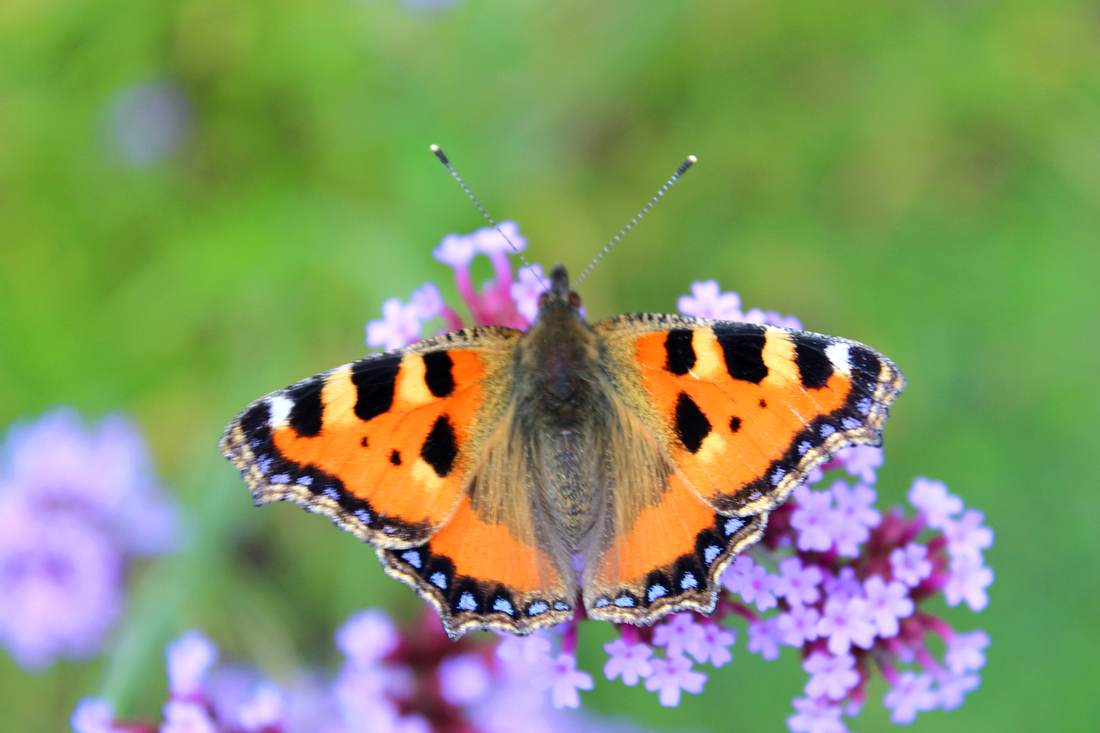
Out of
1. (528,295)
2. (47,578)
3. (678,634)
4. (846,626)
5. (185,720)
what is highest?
(528,295)

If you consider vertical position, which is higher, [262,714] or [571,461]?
[571,461]

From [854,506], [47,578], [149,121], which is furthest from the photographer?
[149,121]

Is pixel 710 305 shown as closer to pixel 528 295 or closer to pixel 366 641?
pixel 528 295

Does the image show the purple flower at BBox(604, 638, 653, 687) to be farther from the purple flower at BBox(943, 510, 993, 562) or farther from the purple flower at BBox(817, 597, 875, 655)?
the purple flower at BBox(943, 510, 993, 562)

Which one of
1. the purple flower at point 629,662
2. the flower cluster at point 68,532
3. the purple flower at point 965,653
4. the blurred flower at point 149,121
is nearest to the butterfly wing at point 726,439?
the purple flower at point 629,662

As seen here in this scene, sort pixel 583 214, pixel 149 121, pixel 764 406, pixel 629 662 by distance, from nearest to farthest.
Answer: pixel 764 406 → pixel 629 662 → pixel 149 121 → pixel 583 214

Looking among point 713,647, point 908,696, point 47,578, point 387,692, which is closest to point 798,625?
point 713,647

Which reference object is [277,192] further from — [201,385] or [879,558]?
[879,558]
